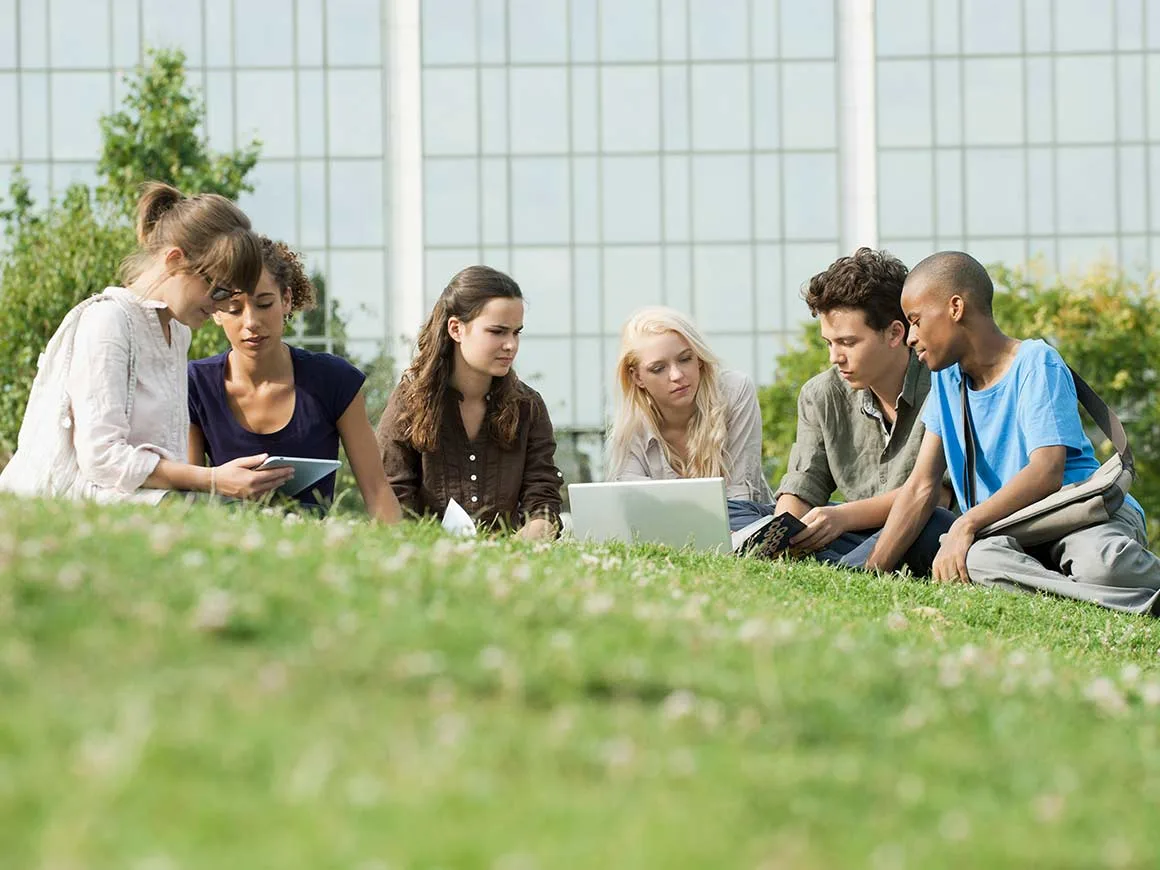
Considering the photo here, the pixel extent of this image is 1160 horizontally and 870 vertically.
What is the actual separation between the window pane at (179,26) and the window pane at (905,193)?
56.7 feet

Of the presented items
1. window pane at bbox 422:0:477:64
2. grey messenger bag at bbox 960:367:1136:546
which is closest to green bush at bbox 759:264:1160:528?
Answer: window pane at bbox 422:0:477:64

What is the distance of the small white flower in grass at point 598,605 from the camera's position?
15.0ft

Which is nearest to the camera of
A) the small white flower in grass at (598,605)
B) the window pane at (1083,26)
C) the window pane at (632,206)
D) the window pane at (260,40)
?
the small white flower in grass at (598,605)

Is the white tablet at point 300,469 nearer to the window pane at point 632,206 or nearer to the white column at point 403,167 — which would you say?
the white column at point 403,167

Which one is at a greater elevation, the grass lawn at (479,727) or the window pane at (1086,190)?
the window pane at (1086,190)

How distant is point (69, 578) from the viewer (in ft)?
13.4

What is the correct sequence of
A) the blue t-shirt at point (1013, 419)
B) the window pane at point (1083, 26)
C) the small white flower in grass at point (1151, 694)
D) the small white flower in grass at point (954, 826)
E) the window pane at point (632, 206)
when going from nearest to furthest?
the small white flower in grass at point (954, 826) < the small white flower in grass at point (1151, 694) < the blue t-shirt at point (1013, 419) < the window pane at point (1083, 26) < the window pane at point (632, 206)

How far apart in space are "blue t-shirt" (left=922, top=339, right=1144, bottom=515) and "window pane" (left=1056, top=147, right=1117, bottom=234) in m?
33.9

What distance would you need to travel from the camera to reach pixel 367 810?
9.08 ft

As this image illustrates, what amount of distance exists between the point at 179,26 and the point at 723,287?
1722 centimetres

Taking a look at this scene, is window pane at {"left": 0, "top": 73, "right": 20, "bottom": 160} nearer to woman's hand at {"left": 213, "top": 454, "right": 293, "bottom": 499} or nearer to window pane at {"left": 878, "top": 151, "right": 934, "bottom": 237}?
window pane at {"left": 878, "top": 151, "right": 934, "bottom": 237}

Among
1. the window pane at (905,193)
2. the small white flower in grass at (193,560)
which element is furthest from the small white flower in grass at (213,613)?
the window pane at (905,193)

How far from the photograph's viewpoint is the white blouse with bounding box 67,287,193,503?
7.96 m

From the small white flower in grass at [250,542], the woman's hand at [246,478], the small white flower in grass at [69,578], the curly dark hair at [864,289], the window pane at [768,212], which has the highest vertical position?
the window pane at [768,212]
